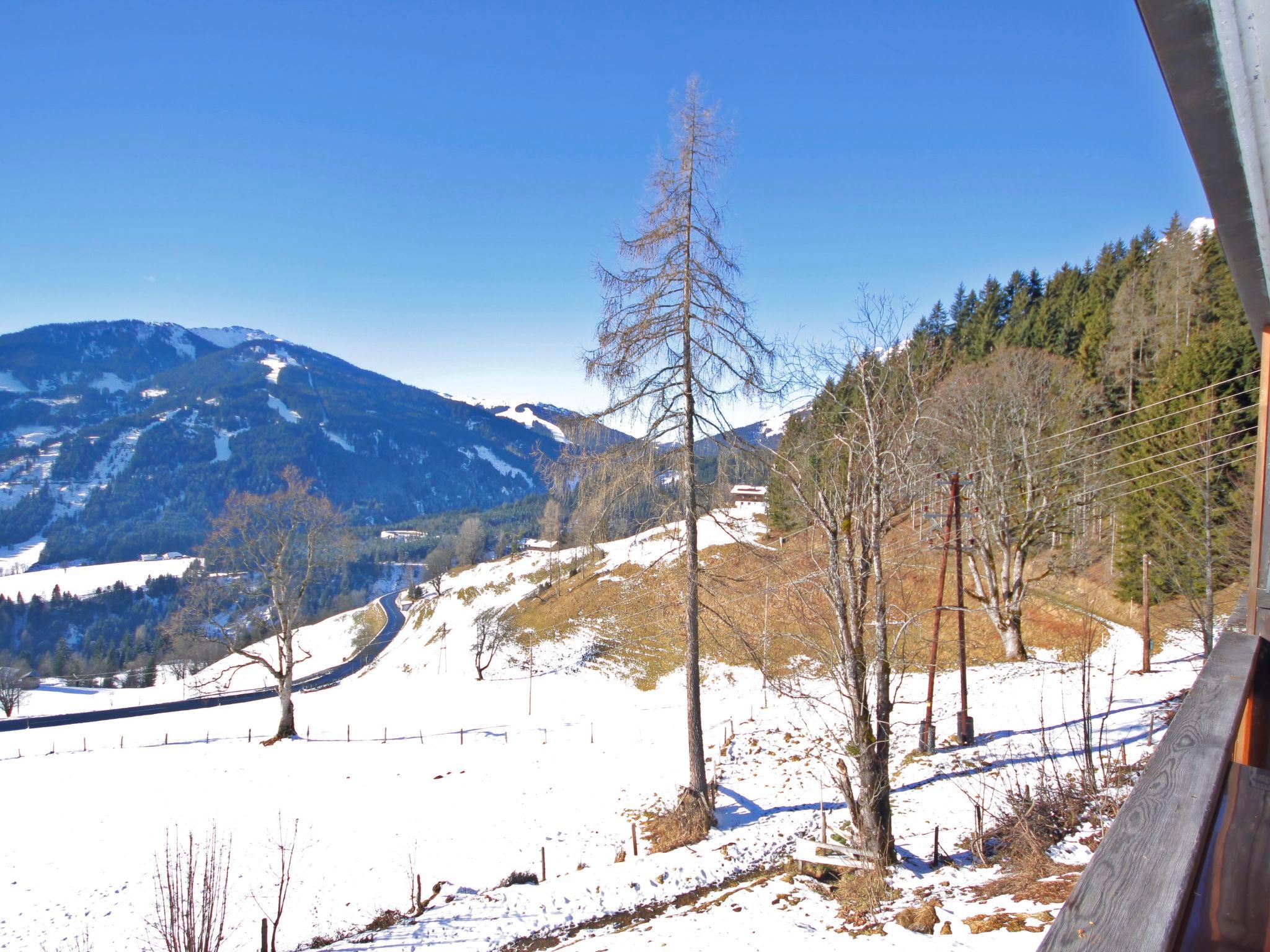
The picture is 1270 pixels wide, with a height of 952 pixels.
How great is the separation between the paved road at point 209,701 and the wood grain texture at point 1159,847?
5339 cm

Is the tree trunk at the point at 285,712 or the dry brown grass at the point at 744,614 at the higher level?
the dry brown grass at the point at 744,614

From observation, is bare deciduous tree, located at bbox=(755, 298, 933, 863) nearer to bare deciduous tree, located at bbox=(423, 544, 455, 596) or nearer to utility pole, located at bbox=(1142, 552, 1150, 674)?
utility pole, located at bbox=(1142, 552, 1150, 674)

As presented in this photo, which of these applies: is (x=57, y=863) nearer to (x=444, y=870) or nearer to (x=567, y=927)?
(x=444, y=870)

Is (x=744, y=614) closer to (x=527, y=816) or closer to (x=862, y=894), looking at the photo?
(x=527, y=816)

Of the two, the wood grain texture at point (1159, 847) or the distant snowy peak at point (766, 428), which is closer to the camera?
the wood grain texture at point (1159, 847)

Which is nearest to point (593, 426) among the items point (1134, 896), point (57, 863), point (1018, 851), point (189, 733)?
point (1018, 851)

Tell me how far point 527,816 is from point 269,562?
13.9 meters

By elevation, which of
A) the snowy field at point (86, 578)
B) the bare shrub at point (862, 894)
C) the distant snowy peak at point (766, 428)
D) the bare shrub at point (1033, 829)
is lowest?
the bare shrub at point (862, 894)

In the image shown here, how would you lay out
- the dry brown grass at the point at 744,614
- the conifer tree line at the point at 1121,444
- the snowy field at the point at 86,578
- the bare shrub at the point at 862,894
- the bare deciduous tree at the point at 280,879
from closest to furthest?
the bare shrub at the point at 862,894 < the bare deciduous tree at the point at 280,879 < the dry brown grass at the point at 744,614 < the conifer tree line at the point at 1121,444 < the snowy field at the point at 86,578

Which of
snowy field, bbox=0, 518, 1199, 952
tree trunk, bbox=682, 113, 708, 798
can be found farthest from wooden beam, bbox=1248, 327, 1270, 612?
tree trunk, bbox=682, 113, 708, 798

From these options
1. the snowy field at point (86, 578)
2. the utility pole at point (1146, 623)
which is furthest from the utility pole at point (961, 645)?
the snowy field at point (86, 578)

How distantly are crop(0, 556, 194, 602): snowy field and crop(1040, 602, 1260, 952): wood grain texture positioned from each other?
196061 mm

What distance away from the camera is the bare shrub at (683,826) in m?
12.3

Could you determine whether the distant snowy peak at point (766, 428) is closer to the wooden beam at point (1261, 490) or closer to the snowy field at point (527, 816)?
the snowy field at point (527, 816)
